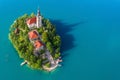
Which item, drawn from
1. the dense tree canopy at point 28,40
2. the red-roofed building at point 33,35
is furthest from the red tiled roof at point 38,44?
the red-roofed building at point 33,35

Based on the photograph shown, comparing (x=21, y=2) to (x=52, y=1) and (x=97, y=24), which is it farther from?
(x=97, y=24)

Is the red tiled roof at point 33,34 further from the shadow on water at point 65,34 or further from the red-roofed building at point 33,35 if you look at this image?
the shadow on water at point 65,34

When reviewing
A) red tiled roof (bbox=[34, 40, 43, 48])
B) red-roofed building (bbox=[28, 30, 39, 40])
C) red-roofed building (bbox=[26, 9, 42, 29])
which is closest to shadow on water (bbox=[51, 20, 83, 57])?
red tiled roof (bbox=[34, 40, 43, 48])

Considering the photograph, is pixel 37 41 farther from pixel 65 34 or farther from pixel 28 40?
pixel 65 34

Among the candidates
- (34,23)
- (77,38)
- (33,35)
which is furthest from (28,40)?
(77,38)

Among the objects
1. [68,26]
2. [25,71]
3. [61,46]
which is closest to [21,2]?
[68,26]

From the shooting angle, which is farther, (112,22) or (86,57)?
(112,22)
